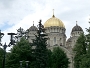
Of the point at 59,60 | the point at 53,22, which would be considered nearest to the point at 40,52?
the point at 59,60

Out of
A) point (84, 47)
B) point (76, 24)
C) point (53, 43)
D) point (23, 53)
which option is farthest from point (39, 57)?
point (76, 24)

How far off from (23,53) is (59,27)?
110 ft

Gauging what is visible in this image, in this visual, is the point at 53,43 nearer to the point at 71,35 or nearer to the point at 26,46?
the point at 71,35

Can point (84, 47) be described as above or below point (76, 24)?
below

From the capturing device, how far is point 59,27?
7106 cm

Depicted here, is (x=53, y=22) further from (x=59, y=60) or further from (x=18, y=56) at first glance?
(x=18, y=56)

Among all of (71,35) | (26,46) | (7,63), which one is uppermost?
(71,35)

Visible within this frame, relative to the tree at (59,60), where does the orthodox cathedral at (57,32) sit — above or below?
above

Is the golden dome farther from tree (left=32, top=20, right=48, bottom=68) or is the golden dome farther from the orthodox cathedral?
tree (left=32, top=20, right=48, bottom=68)

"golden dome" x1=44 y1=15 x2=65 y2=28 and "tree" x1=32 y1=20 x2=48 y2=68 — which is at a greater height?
"golden dome" x1=44 y1=15 x2=65 y2=28

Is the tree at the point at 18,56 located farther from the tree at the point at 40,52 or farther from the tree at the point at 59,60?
the tree at the point at 59,60

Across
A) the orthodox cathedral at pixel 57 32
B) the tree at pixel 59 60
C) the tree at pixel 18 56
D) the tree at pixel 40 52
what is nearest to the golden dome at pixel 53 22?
the orthodox cathedral at pixel 57 32

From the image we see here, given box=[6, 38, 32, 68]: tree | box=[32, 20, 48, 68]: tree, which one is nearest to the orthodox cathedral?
box=[6, 38, 32, 68]: tree

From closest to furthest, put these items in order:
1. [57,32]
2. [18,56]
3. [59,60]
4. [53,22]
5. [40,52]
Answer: [40,52] < [18,56] < [59,60] < [57,32] < [53,22]
